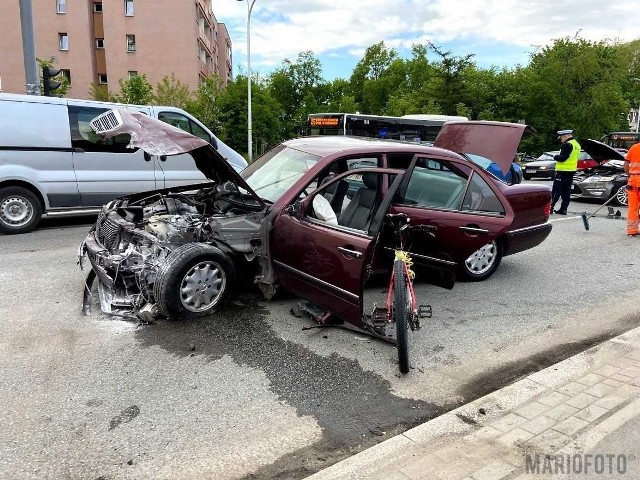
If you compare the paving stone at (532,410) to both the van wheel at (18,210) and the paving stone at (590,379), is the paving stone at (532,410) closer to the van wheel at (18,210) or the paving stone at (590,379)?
the paving stone at (590,379)

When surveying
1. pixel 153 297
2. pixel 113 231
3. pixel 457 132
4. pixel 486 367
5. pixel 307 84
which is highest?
pixel 307 84

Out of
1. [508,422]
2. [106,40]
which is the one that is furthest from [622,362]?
[106,40]

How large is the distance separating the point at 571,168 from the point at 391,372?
30.0ft

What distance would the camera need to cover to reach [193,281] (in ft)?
15.1

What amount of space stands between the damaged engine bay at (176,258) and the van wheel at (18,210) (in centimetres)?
423

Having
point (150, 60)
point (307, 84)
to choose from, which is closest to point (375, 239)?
point (150, 60)

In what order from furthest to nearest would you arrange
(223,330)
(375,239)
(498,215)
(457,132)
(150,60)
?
(150,60) → (457,132) → (498,215) → (223,330) → (375,239)

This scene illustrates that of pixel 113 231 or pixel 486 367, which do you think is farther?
pixel 113 231

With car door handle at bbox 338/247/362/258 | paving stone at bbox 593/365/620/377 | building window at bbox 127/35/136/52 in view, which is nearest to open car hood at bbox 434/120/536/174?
paving stone at bbox 593/365/620/377

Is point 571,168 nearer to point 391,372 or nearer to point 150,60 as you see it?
point 391,372

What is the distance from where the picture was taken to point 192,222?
193 inches

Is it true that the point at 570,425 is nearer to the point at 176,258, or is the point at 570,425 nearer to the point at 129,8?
the point at 176,258

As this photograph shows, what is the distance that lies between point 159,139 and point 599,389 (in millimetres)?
4099

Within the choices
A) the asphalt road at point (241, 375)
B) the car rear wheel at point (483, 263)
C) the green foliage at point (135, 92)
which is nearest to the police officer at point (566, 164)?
the car rear wheel at point (483, 263)
